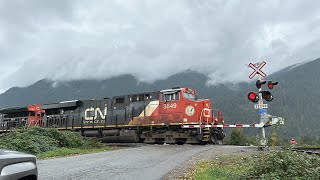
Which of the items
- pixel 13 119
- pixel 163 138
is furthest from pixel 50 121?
pixel 163 138

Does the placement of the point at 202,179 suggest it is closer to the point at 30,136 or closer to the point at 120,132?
the point at 30,136

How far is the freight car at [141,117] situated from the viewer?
91.2 feet

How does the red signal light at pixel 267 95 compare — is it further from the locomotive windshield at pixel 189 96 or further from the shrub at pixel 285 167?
the locomotive windshield at pixel 189 96

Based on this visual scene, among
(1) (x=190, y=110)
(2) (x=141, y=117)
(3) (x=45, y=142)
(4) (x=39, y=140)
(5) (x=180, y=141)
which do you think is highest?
(1) (x=190, y=110)

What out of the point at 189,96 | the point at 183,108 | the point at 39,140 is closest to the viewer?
the point at 39,140

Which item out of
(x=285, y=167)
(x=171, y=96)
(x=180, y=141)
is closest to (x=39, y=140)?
(x=180, y=141)

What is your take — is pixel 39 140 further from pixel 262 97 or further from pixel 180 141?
pixel 262 97

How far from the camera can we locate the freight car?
91.2 feet

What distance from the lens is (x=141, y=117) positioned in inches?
1191

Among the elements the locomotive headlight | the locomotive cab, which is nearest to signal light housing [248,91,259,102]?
the locomotive cab

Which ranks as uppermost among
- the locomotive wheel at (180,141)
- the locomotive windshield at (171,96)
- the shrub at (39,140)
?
the locomotive windshield at (171,96)

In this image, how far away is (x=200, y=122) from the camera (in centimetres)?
2722

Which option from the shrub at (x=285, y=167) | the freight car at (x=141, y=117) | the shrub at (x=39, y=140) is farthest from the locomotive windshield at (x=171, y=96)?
the shrub at (x=285, y=167)

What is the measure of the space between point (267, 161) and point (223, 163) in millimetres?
5141
